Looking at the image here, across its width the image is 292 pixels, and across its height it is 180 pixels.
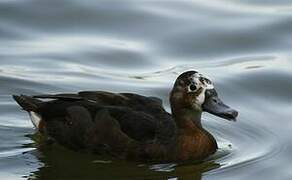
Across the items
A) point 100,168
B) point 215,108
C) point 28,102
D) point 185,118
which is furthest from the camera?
point 28,102

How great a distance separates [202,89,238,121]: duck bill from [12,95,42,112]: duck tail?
167cm

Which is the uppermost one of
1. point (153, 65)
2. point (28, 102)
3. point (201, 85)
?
point (153, 65)

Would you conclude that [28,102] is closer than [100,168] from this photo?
No

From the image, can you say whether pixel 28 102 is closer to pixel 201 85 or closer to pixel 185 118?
pixel 185 118

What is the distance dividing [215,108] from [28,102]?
73.9 inches

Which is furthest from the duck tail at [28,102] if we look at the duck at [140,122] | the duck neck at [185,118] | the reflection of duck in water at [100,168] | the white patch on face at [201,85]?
the white patch on face at [201,85]

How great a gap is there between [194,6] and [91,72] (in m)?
3.09

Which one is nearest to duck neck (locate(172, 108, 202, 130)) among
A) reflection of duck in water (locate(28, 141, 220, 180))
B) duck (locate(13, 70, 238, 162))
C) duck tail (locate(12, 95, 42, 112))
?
duck (locate(13, 70, 238, 162))

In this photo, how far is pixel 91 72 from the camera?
13812mm

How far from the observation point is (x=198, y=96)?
11305 millimetres

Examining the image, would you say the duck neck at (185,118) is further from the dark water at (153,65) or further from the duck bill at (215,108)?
the dark water at (153,65)

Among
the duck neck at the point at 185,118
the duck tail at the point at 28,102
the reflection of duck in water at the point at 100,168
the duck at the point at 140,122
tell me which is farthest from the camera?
the duck tail at the point at 28,102

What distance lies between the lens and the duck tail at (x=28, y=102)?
38.4 ft

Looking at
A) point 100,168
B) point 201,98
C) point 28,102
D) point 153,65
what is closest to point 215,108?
point 201,98
